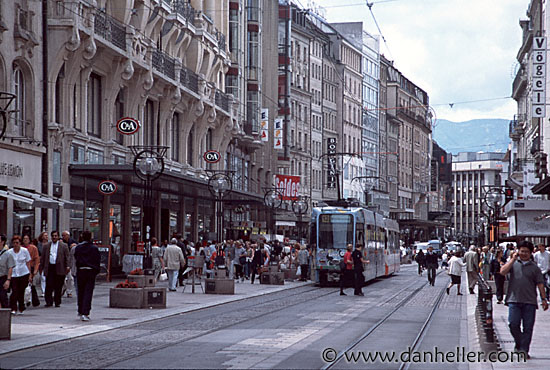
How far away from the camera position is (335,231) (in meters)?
42.8

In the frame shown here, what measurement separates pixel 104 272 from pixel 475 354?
22.5 m

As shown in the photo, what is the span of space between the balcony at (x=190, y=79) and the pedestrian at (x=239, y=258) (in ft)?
30.9

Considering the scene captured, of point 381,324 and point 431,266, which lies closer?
point 381,324

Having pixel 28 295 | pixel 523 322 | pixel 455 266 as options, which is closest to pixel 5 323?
pixel 28 295

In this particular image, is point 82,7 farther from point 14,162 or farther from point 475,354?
point 475,354

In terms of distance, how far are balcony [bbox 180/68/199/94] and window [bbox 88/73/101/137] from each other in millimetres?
9888

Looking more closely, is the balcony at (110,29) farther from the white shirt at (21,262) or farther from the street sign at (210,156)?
the white shirt at (21,262)

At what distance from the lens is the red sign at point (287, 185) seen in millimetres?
77125

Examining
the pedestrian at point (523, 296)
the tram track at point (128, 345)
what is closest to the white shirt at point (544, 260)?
the tram track at point (128, 345)

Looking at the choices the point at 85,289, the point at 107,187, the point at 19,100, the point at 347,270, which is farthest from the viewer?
the point at 107,187

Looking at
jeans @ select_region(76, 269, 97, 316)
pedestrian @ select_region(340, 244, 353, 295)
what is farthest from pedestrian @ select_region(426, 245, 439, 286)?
jeans @ select_region(76, 269, 97, 316)

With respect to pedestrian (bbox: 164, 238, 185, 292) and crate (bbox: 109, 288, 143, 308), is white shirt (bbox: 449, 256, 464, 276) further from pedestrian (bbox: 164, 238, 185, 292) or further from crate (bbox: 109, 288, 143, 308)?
crate (bbox: 109, 288, 143, 308)

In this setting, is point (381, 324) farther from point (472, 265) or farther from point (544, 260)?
point (472, 265)

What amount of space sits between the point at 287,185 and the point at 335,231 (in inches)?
1386
